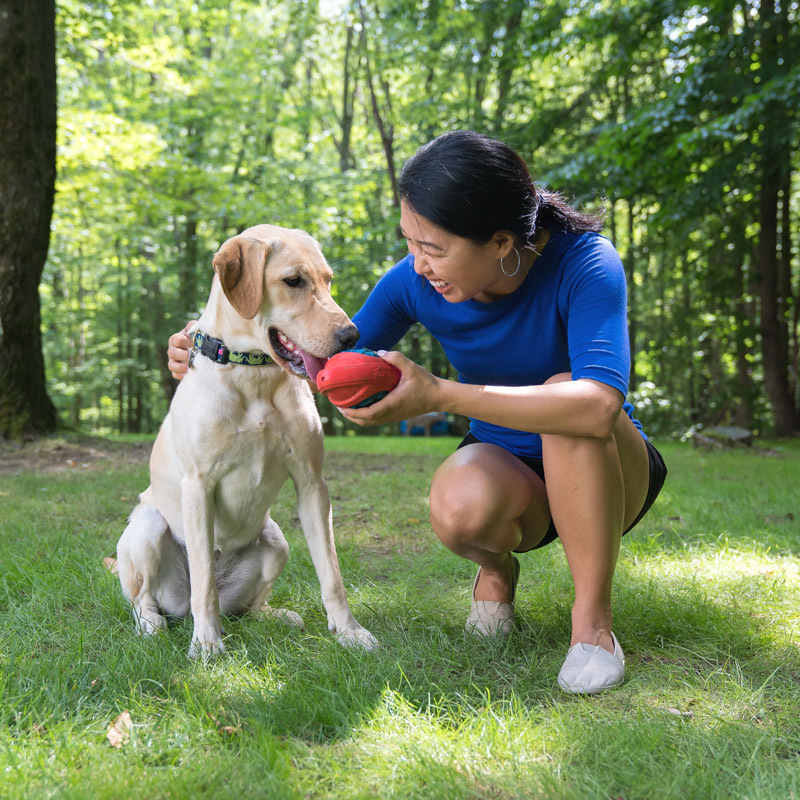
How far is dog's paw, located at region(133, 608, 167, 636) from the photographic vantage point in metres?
2.46

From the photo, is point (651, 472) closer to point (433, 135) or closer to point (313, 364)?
point (313, 364)

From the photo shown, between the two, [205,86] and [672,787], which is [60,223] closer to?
[205,86]

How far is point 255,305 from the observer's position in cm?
238

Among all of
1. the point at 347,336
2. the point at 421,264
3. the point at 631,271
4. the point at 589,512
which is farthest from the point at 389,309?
the point at 631,271

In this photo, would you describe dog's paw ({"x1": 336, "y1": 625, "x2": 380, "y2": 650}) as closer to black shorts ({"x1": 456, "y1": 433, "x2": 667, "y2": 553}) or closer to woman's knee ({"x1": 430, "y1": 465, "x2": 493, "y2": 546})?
woman's knee ({"x1": 430, "y1": 465, "x2": 493, "y2": 546})

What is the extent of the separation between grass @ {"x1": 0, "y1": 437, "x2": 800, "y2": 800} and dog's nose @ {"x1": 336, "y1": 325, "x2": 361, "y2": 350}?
3.25 ft

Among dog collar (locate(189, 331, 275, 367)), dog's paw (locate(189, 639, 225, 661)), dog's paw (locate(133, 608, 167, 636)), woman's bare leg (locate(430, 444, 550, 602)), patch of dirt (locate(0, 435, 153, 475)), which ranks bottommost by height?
patch of dirt (locate(0, 435, 153, 475))

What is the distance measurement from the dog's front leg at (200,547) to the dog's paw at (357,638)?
16.4 inches

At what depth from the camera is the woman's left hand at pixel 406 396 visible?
1.93 metres

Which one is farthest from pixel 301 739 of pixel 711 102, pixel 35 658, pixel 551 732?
pixel 711 102

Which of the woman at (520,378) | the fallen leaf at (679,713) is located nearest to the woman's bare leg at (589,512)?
the woman at (520,378)

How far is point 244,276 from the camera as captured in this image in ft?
7.89

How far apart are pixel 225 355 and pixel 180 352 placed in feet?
1.22

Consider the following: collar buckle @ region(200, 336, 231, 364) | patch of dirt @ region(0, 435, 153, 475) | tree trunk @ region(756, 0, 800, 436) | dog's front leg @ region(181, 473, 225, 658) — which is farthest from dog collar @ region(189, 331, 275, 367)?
tree trunk @ region(756, 0, 800, 436)
